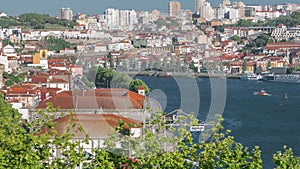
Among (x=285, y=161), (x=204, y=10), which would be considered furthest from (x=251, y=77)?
(x=204, y=10)

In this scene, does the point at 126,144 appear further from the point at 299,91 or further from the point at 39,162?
the point at 299,91

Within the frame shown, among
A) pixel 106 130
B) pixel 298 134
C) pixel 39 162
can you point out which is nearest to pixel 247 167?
pixel 39 162

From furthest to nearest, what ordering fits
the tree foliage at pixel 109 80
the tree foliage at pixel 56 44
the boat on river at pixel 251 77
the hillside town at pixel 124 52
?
the tree foliage at pixel 56 44
the boat on river at pixel 251 77
the tree foliage at pixel 109 80
the hillside town at pixel 124 52

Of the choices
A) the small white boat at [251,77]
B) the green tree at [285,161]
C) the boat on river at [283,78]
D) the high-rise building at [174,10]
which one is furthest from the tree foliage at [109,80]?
the small white boat at [251,77]

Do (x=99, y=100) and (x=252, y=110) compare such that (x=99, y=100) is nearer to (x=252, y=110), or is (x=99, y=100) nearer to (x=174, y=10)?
(x=174, y=10)

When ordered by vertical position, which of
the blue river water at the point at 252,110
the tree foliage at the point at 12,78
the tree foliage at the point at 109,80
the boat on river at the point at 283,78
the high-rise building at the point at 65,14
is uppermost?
the high-rise building at the point at 65,14

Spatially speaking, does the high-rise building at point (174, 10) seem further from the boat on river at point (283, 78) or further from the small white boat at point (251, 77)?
the small white boat at point (251, 77)

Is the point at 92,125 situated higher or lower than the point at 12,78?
higher
